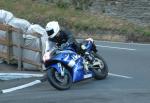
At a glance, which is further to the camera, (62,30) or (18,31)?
(18,31)

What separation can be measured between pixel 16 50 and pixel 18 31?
2.01 ft

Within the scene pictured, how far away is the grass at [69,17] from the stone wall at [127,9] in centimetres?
48

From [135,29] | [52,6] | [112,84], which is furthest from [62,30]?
[52,6]

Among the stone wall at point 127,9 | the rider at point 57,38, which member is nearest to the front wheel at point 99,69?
the rider at point 57,38

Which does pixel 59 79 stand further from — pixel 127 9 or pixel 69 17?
pixel 69 17

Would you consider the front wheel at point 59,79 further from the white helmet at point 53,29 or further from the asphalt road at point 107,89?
the white helmet at point 53,29

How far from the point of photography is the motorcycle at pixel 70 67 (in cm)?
1412

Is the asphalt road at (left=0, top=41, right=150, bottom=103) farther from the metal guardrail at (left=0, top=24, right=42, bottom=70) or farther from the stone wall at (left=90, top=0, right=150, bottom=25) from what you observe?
the stone wall at (left=90, top=0, right=150, bottom=25)

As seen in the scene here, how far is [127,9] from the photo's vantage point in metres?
32.3

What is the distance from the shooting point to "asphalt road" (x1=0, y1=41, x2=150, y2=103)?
12.8 meters

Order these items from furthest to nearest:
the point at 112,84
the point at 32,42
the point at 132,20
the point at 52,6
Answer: the point at 52,6
the point at 132,20
the point at 32,42
the point at 112,84

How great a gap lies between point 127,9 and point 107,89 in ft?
60.6

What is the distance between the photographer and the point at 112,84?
15031 mm

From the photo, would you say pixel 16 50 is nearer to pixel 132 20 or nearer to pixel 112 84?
pixel 112 84
